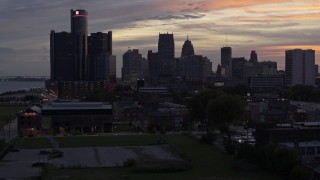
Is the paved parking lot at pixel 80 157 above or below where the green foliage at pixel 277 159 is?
below

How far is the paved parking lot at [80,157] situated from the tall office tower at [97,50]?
8798 cm

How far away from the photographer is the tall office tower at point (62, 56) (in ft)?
353

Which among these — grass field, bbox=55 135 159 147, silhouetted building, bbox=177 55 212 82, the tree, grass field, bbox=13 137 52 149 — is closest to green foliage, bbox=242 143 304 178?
the tree

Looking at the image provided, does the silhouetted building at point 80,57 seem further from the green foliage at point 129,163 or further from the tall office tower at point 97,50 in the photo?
the green foliage at point 129,163

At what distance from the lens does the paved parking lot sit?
19641 mm

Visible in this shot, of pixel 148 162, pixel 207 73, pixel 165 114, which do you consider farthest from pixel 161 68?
pixel 148 162

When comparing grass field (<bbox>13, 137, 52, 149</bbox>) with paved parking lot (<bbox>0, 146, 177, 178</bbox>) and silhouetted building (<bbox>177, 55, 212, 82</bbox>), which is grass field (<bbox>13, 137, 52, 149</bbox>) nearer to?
paved parking lot (<bbox>0, 146, 177, 178</bbox>)

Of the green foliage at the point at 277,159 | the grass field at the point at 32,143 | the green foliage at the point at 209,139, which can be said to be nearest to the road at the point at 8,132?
the grass field at the point at 32,143

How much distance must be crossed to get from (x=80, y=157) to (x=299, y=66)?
80.7 meters

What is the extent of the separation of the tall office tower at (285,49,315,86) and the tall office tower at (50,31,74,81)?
42.0 metres

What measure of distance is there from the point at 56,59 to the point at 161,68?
22796 mm

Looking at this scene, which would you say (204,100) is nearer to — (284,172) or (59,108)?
(59,108)

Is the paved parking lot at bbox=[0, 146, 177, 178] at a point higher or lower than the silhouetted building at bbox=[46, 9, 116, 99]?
lower

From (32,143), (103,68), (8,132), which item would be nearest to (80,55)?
(103,68)
